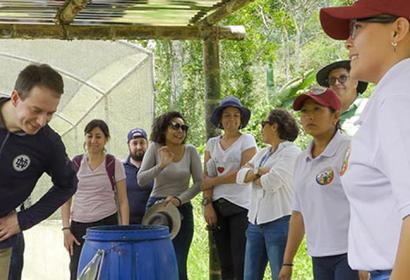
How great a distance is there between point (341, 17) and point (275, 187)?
2.89m

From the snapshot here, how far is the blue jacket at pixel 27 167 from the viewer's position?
8.93 feet

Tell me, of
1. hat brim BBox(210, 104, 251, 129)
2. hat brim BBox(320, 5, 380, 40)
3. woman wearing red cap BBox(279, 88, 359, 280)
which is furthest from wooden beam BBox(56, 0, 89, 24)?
hat brim BBox(320, 5, 380, 40)

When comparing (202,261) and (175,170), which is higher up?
(175,170)

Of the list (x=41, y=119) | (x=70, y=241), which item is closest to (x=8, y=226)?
(x=41, y=119)

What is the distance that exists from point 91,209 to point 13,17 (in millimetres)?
1828

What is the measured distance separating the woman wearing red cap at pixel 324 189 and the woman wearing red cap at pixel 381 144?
59.4 inches

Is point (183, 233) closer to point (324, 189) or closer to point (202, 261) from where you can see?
point (324, 189)

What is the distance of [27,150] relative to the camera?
2.77 metres

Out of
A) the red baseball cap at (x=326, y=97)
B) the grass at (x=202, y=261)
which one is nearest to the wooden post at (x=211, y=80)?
the grass at (x=202, y=261)

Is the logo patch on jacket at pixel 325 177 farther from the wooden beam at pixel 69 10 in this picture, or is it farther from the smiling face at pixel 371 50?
the wooden beam at pixel 69 10

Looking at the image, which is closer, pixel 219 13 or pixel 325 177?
pixel 325 177

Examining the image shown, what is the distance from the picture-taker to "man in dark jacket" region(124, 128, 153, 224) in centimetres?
523

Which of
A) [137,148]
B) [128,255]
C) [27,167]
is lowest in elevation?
[128,255]

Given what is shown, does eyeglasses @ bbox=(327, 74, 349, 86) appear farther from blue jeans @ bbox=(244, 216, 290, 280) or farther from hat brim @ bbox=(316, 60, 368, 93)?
blue jeans @ bbox=(244, 216, 290, 280)
